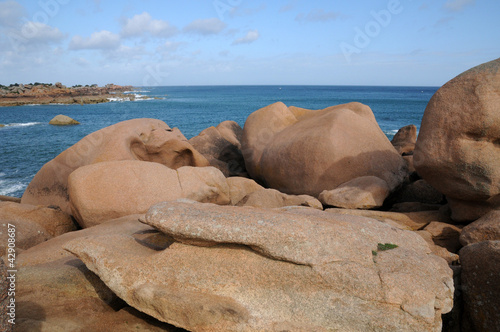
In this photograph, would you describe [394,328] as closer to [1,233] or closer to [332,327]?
[332,327]

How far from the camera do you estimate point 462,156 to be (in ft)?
24.0

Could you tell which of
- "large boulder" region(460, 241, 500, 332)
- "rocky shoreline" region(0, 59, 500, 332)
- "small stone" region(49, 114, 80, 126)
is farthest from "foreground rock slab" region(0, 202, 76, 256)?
"small stone" region(49, 114, 80, 126)

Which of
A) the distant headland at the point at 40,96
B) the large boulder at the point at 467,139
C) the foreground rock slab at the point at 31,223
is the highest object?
the distant headland at the point at 40,96

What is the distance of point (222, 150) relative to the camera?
49.6ft

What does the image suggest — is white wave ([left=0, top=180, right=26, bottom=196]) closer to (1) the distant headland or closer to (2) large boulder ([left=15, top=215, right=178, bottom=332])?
(2) large boulder ([left=15, top=215, right=178, bottom=332])

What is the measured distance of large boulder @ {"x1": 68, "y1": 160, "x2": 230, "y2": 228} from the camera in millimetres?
8367

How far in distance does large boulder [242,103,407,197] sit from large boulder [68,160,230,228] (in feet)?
11.3

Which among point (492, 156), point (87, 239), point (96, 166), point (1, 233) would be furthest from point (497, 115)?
point (1, 233)

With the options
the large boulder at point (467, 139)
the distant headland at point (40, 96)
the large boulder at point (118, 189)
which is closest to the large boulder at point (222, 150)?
the large boulder at point (118, 189)

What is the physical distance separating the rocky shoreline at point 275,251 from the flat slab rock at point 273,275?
15mm

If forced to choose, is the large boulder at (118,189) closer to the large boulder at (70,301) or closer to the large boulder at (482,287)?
the large boulder at (70,301)

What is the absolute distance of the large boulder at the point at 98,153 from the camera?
10.6 metres

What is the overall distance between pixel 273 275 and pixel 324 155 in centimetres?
646

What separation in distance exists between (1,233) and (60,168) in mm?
3645
